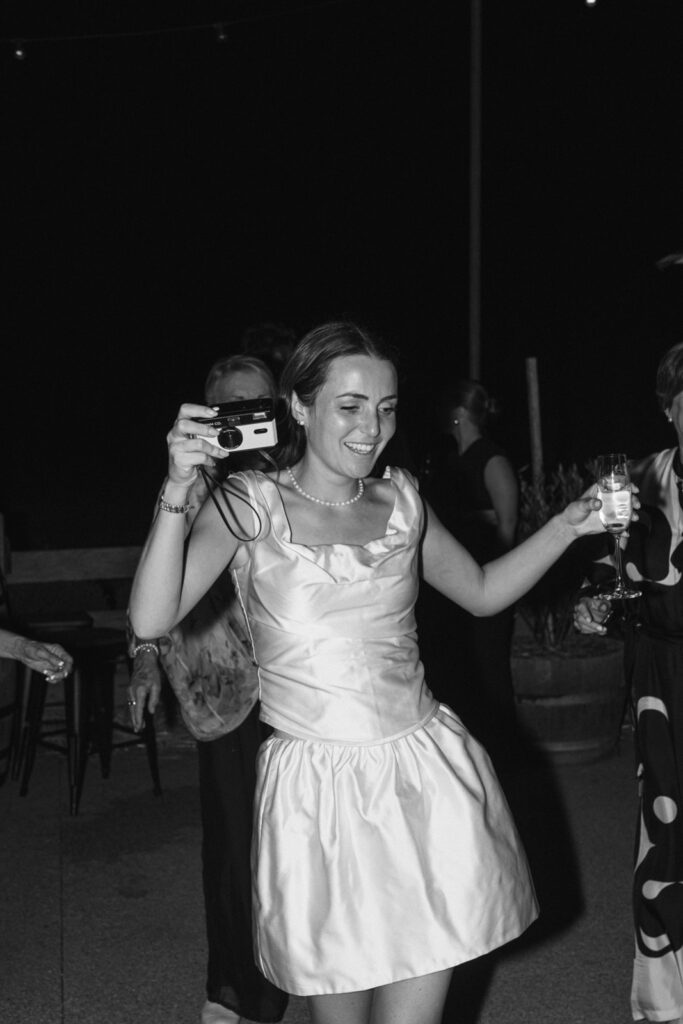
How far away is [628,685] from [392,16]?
708cm

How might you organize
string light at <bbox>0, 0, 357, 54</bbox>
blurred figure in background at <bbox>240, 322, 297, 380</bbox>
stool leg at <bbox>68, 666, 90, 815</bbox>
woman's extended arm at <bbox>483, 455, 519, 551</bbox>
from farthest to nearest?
1. string light at <bbox>0, 0, 357, 54</bbox>
2. woman's extended arm at <bbox>483, 455, 519, 551</bbox>
3. stool leg at <bbox>68, 666, 90, 815</bbox>
4. blurred figure in background at <bbox>240, 322, 297, 380</bbox>

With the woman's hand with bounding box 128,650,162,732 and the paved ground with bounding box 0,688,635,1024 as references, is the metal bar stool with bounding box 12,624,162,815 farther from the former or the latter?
the woman's hand with bounding box 128,650,162,732

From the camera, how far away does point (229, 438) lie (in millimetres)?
2096

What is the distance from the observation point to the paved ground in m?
3.41

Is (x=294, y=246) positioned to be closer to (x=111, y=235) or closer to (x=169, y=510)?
(x=111, y=235)

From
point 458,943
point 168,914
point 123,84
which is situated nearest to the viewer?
point 458,943

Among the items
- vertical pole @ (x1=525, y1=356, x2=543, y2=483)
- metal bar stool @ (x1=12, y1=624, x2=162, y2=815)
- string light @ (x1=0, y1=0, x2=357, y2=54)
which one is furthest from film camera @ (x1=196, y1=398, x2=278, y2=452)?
string light @ (x1=0, y1=0, x2=357, y2=54)

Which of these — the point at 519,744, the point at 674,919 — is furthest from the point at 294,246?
the point at 674,919

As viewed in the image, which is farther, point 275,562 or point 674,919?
point 674,919

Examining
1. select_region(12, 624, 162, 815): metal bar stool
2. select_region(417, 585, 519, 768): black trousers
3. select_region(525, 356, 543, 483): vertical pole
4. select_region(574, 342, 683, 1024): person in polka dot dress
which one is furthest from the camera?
select_region(525, 356, 543, 483): vertical pole

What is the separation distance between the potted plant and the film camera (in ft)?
11.1

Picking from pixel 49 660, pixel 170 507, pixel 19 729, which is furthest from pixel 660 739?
pixel 19 729

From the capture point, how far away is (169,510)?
2.08 meters

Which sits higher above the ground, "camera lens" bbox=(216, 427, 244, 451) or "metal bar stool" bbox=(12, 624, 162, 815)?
"camera lens" bbox=(216, 427, 244, 451)
